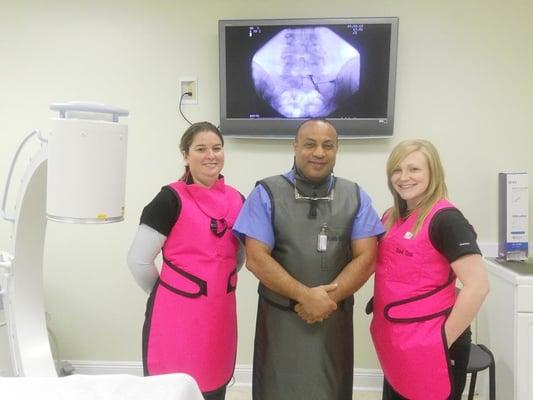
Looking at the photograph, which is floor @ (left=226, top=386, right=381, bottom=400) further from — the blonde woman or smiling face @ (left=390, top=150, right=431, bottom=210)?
smiling face @ (left=390, top=150, right=431, bottom=210)

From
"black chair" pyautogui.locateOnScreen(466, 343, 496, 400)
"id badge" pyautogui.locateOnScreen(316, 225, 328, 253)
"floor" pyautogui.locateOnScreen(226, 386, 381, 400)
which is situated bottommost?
"floor" pyautogui.locateOnScreen(226, 386, 381, 400)

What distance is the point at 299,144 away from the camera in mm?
1527

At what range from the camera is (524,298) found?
1.92 m

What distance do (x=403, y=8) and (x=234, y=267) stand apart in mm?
1677

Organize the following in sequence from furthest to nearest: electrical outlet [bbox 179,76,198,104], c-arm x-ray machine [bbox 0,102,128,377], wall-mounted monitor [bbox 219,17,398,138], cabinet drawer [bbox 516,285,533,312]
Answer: electrical outlet [bbox 179,76,198,104] → wall-mounted monitor [bbox 219,17,398,138] → cabinet drawer [bbox 516,285,533,312] → c-arm x-ray machine [bbox 0,102,128,377]

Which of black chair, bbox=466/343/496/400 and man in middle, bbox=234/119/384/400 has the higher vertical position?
man in middle, bbox=234/119/384/400

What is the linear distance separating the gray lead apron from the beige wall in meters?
0.96

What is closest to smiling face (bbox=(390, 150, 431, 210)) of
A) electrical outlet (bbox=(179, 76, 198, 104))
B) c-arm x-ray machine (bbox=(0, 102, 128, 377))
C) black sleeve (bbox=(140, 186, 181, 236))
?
black sleeve (bbox=(140, 186, 181, 236))

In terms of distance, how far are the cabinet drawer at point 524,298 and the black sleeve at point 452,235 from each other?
0.72 meters

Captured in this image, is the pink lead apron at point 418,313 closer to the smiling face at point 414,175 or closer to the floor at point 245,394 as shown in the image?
the smiling face at point 414,175

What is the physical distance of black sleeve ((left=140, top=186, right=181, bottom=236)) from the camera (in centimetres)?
151

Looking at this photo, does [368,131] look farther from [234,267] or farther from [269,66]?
[234,267]

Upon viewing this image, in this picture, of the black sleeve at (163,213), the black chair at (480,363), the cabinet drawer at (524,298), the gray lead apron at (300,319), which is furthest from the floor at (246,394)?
the black sleeve at (163,213)

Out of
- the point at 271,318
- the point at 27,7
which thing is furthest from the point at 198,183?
the point at 27,7
